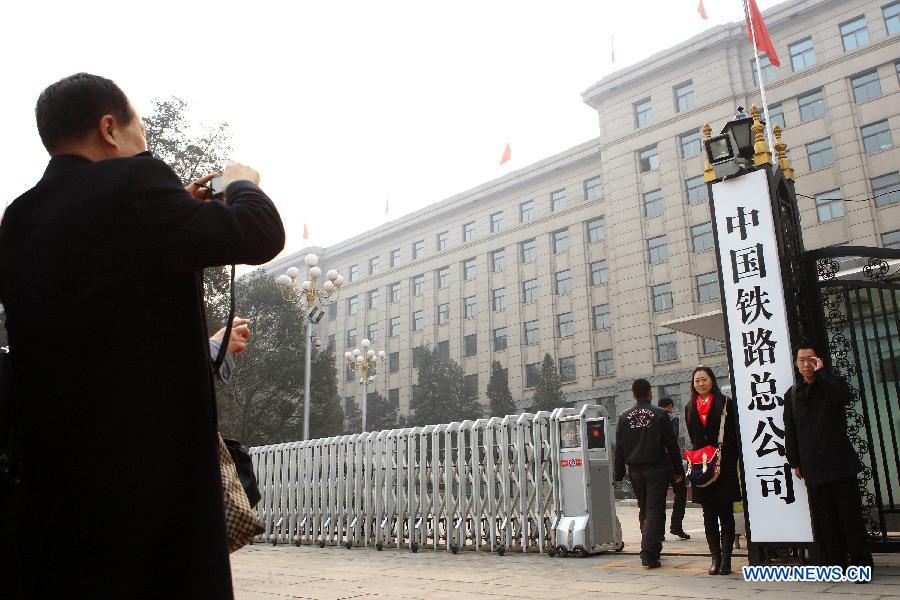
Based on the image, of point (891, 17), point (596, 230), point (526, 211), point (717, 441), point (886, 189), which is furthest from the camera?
point (526, 211)

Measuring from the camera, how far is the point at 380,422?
161 feet

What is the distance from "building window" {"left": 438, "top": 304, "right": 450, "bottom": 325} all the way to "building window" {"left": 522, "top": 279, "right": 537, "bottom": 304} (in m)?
7.21

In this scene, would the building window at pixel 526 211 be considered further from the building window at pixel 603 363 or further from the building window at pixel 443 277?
the building window at pixel 603 363

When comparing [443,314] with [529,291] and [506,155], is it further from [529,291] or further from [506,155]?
[506,155]

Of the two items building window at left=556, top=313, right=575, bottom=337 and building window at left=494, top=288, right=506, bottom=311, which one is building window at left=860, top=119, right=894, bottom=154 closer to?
building window at left=556, top=313, right=575, bottom=337

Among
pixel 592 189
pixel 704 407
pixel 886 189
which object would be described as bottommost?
pixel 704 407

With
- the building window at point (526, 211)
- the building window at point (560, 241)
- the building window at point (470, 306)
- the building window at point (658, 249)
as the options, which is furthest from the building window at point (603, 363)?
the building window at point (470, 306)

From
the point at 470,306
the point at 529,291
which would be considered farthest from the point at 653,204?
the point at 470,306

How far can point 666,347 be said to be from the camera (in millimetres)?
36688

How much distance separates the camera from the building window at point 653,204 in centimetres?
3794

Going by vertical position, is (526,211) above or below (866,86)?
above

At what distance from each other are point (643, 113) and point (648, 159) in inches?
105

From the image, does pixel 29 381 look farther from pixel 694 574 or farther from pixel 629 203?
pixel 629 203

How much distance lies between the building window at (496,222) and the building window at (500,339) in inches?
276
